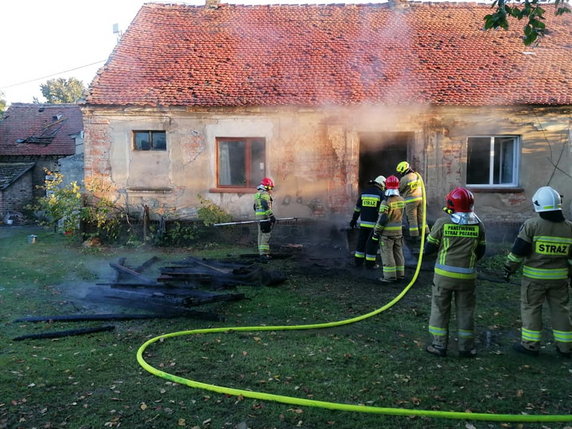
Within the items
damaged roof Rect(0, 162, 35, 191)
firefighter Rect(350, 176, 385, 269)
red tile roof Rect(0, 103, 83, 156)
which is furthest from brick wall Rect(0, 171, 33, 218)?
firefighter Rect(350, 176, 385, 269)

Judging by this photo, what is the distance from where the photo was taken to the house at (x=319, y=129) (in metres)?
12.4

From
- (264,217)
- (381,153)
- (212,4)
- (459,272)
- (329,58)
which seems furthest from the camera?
(212,4)

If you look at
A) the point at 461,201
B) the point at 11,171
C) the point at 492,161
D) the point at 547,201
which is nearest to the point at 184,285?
the point at 461,201

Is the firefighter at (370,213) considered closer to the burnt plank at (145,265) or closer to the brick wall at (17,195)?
the burnt plank at (145,265)

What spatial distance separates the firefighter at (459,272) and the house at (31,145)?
1654 cm

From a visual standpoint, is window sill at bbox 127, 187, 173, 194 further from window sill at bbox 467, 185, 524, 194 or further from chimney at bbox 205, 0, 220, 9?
window sill at bbox 467, 185, 524, 194

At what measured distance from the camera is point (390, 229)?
8062 mm

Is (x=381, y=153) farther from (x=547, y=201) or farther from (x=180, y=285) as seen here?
(x=547, y=201)

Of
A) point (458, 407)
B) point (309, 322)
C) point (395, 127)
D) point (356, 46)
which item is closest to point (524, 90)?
point (395, 127)

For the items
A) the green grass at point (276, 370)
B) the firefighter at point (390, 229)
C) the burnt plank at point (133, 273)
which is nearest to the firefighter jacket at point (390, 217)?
the firefighter at point (390, 229)

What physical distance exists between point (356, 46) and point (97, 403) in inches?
525

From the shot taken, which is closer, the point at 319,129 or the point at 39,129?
the point at 319,129

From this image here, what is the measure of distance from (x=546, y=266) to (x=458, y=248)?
951mm

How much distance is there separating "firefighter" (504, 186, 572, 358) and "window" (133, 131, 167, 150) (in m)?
10.1
